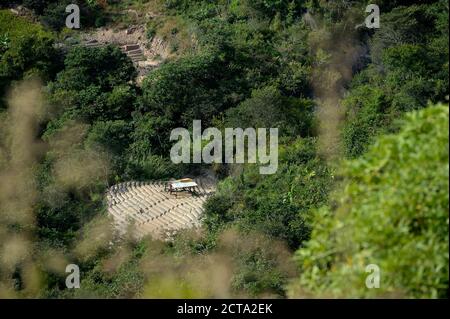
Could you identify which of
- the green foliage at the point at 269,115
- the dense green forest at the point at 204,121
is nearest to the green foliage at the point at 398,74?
the dense green forest at the point at 204,121

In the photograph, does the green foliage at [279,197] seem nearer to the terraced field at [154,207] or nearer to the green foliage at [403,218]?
the terraced field at [154,207]

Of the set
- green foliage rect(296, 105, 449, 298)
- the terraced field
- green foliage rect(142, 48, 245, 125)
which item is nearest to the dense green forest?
green foliage rect(142, 48, 245, 125)

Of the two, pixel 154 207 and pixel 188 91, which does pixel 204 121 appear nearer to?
pixel 188 91

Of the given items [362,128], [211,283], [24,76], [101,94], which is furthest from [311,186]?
[24,76]

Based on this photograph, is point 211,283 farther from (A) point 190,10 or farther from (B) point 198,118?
(A) point 190,10

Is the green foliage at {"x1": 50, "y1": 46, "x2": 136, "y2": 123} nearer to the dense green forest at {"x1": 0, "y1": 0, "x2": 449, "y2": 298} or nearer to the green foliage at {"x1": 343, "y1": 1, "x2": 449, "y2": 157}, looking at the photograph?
the dense green forest at {"x1": 0, "y1": 0, "x2": 449, "y2": 298}
